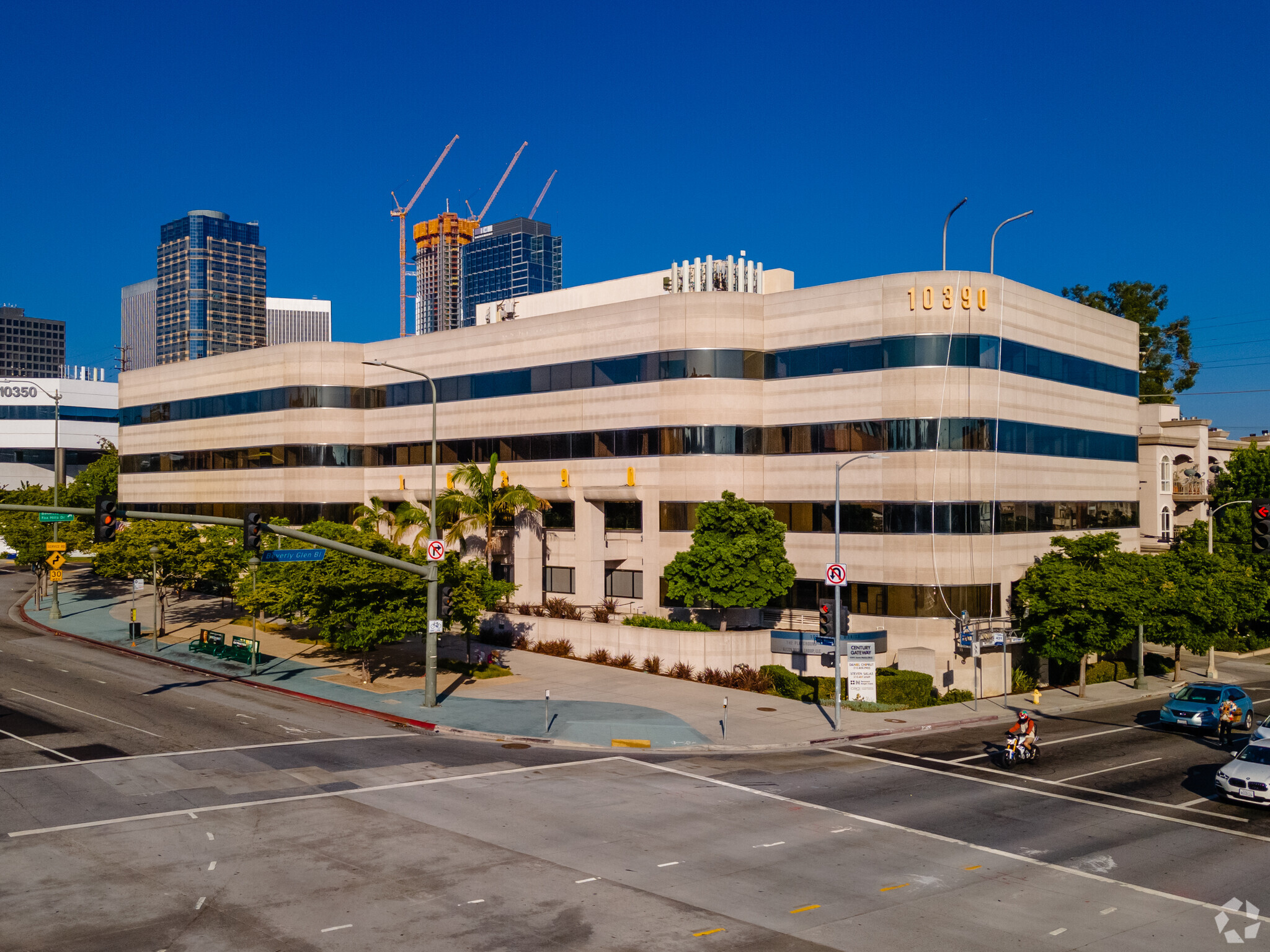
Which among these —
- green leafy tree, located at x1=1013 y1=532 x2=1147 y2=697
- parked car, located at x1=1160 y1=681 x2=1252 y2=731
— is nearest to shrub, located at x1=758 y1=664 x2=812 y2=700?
green leafy tree, located at x1=1013 y1=532 x2=1147 y2=697

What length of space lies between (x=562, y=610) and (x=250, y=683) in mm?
14900

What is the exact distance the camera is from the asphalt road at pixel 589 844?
52.9ft

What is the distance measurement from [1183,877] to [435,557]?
24696 mm

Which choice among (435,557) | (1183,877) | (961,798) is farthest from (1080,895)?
(435,557)

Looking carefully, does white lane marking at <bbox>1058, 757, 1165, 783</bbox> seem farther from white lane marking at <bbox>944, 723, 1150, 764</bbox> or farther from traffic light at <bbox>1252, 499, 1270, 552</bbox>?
traffic light at <bbox>1252, 499, 1270, 552</bbox>

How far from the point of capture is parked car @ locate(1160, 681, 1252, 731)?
113 ft

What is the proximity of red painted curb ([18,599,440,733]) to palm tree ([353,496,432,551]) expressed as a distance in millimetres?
9188

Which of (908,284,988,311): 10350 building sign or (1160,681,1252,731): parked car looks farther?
(908,284,988,311): 10350 building sign

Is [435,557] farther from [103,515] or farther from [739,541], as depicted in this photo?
[739,541]

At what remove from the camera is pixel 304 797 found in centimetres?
2388

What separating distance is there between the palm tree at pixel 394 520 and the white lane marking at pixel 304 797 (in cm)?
1998

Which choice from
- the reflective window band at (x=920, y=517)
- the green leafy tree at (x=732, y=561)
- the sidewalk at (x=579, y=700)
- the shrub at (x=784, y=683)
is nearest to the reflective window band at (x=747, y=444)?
the reflective window band at (x=920, y=517)

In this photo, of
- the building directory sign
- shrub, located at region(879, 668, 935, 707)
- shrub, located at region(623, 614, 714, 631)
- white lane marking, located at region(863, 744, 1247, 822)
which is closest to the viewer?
white lane marking, located at region(863, 744, 1247, 822)

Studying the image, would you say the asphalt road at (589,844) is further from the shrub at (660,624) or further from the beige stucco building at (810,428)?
the beige stucco building at (810,428)
